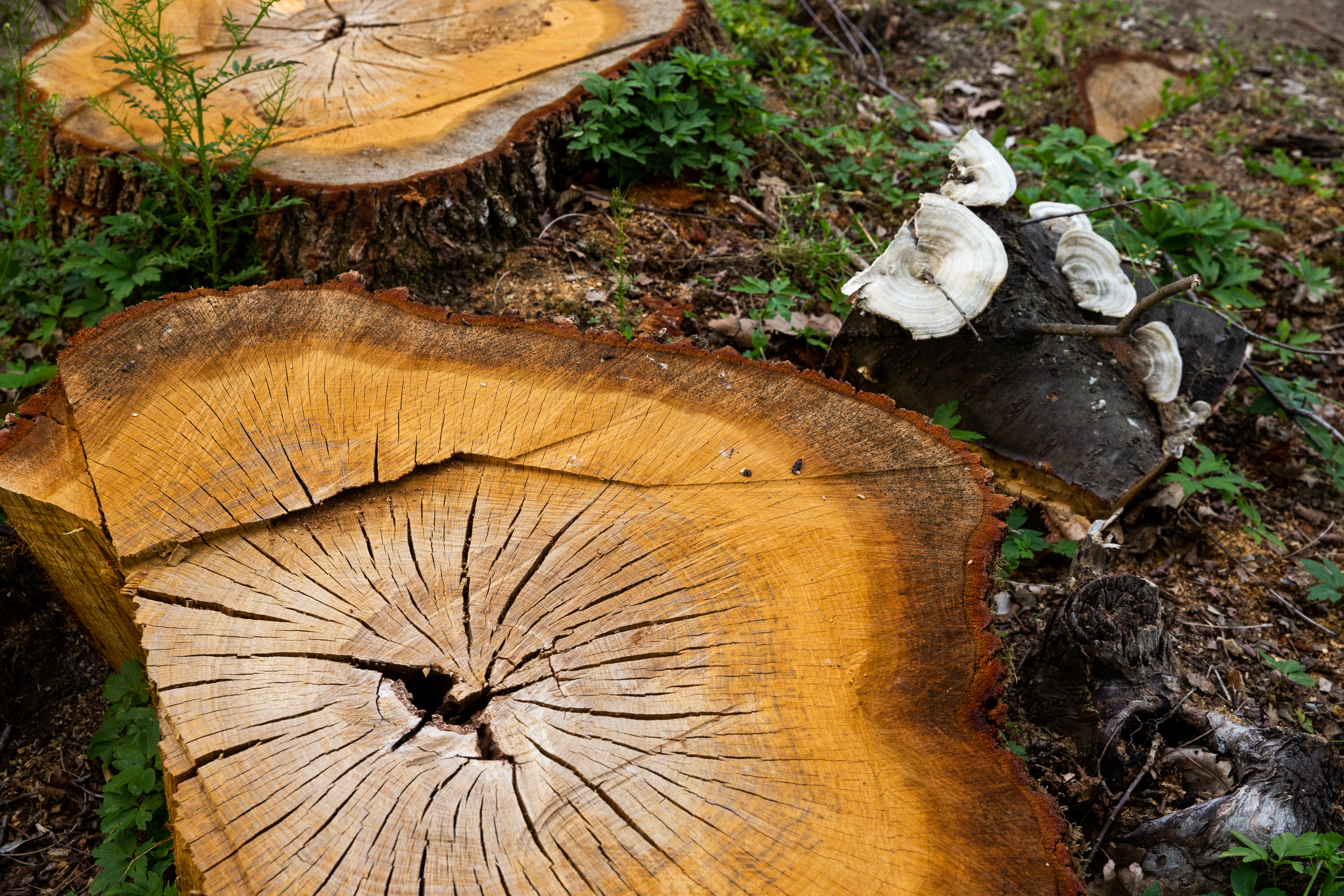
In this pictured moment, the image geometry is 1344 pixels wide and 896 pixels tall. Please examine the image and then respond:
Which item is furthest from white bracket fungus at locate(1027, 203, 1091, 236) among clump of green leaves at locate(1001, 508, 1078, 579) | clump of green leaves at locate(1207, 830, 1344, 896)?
clump of green leaves at locate(1207, 830, 1344, 896)

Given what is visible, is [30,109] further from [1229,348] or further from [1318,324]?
[1318,324]

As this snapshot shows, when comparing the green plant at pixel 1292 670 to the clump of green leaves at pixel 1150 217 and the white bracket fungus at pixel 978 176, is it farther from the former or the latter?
the white bracket fungus at pixel 978 176

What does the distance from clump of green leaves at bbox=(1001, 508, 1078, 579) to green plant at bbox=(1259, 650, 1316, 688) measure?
689 millimetres

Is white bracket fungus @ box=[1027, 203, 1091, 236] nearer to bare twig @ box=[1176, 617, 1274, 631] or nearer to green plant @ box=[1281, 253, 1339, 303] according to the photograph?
green plant @ box=[1281, 253, 1339, 303]

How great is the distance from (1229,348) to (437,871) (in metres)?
3.58

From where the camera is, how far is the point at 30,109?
136 inches

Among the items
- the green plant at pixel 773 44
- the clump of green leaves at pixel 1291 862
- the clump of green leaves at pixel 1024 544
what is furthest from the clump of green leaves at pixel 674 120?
the clump of green leaves at pixel 1291 862

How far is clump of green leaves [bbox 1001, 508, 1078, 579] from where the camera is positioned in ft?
9.70

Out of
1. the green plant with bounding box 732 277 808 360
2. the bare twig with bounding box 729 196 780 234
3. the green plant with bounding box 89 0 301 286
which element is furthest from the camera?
the bare twig with bounding box 729 196 780 234

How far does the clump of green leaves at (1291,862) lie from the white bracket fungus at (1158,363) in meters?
1.64

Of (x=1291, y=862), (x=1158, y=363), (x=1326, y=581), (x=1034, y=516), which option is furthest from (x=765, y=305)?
(x=1291, y=862)

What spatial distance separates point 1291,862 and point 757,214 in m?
3.11

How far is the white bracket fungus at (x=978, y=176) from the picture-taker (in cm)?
319

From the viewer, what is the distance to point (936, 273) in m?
3.00
